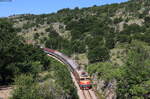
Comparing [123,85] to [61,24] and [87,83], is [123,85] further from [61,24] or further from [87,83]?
[61,24]

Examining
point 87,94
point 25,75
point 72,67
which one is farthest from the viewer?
point 72,67

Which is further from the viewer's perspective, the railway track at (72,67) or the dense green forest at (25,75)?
the railway track at (72,67)

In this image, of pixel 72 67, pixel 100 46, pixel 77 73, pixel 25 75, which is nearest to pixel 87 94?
pixel 25 75

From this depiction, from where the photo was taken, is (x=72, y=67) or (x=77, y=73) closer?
(x=77, y=73)

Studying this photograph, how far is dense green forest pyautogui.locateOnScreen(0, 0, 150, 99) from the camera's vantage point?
42906 mm

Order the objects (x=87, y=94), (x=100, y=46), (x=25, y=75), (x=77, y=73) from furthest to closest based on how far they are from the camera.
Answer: (x=100, y=46)
(x=77, y=73)
(x=87, y=94)
(x=25, y=75)

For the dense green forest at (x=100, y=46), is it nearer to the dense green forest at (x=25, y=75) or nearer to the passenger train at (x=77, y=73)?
the dense green forest at (x=25, y=75)

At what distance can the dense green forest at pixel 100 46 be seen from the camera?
42.9 metres

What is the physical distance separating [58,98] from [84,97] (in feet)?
53.4

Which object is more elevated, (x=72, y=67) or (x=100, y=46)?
(x=100, y=46)

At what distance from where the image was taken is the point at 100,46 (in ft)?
339

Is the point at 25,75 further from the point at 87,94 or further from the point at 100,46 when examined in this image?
the point at 100,46

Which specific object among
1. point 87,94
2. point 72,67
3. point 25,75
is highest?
point 25,75

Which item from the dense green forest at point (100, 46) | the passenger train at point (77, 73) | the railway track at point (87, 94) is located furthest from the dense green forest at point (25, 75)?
the railway track at point (87, 94)
